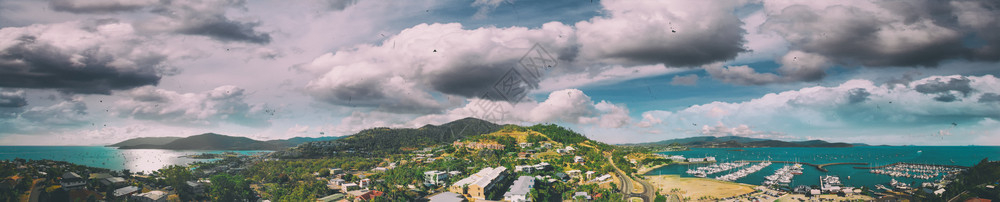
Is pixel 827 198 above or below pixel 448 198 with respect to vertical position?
below

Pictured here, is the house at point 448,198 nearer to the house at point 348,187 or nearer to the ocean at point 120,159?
the house at point 348,187

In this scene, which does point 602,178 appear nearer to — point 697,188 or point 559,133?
point 697,188

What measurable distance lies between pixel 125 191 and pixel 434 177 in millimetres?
27324

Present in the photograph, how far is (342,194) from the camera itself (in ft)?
121

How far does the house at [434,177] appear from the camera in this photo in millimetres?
42281

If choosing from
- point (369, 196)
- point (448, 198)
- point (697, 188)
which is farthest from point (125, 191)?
point (697, 188)

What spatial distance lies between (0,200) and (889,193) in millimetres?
82379

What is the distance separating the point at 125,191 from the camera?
109 ft

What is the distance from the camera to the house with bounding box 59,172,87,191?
110ft

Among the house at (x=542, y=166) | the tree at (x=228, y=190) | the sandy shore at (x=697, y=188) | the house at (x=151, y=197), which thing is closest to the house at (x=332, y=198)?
the tree at (x=228, y=190)

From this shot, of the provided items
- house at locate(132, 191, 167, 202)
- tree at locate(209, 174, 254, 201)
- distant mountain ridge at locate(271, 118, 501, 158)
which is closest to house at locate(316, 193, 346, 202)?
tree at locate(209, 174, 254, 201)

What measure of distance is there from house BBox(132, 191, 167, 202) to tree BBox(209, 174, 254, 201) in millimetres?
3304

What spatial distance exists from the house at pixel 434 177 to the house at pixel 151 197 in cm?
2316

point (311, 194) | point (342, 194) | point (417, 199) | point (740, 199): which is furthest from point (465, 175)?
point (740, 199)
